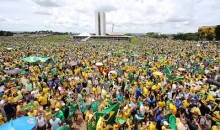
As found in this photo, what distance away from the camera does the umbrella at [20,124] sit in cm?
617

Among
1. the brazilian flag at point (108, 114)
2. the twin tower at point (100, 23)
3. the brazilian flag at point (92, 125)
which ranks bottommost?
the brazilian flag at point (92, 125)

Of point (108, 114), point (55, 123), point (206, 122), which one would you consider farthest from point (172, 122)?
point (55, 123)

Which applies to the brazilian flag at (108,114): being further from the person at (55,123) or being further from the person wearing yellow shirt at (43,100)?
the person wearing yellow shirt at (43,100)

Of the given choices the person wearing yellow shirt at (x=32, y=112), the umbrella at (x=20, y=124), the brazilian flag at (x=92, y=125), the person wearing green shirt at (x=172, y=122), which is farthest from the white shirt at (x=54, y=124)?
the person wearing green shirt at (x=172, y=122)

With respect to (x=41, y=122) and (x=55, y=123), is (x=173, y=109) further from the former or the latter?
(x=41, y=122)

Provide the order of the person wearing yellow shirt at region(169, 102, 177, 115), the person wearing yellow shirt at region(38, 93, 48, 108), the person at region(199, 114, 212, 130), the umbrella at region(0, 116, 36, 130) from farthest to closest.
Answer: the person wearing yellow shirt at region(38, 93, 48, 108)
the person wearing yellow shirt at region(169, 102, 177, 115)
the person at region(199, 114, 212, 130)
the umbrella at region(0, 116, 36, 130)

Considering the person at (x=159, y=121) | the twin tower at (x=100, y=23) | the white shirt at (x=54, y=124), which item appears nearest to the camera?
the white shirt at (x=54, y=124)

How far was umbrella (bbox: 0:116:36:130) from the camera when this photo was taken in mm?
6169

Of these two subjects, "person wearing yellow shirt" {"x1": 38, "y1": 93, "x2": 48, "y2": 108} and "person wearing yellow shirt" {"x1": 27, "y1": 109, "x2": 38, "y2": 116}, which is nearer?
"person wearing yellow shirt" {"x1": 27, "y1": 109, "x2": 38, "y2": 116}

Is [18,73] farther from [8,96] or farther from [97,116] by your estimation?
[97,116]

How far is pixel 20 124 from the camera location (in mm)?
6461

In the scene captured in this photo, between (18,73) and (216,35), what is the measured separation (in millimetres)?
71147

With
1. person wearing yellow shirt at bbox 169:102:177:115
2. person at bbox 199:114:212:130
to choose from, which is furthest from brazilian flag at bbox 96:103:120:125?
person at bbox 199:114:212:130

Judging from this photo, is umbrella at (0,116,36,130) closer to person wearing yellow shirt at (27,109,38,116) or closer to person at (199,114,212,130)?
person wearing yellow shirt at (27,109,38,116)
